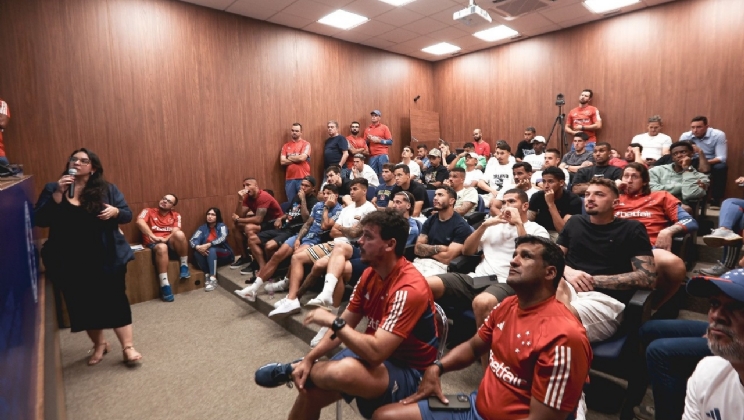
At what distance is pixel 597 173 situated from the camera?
13.5 ft

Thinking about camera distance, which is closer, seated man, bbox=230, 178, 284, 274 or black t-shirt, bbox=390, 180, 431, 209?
black t-shirt, bbox=390, 180, 431, 209

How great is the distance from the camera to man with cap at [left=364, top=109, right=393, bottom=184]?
6.68m

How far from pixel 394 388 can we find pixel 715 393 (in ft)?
3.15

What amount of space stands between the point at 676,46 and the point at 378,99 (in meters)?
4.59

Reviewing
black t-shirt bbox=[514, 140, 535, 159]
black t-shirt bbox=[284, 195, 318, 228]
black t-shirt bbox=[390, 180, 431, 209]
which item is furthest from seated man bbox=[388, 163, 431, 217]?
black t-shirt bbox=[514, 140, 535, 159]

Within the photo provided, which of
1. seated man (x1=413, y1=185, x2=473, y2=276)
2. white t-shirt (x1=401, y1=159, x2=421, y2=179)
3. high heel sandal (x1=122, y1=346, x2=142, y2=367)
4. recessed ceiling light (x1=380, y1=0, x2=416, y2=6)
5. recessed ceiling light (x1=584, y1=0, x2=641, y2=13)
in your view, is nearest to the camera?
high heel sandal (x1=122, y1=346, x2=142, y2=367)

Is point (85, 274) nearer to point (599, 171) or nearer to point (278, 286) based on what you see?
point (278, 286)

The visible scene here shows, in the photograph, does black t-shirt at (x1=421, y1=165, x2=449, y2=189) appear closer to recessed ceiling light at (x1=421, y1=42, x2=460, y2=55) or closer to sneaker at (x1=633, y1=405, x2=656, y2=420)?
recessed ceiling light at (x1=421, y1=42, x2=460, y2=55)

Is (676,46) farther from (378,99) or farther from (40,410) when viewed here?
(40,410)

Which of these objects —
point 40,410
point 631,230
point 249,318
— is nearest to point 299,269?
point 249,318

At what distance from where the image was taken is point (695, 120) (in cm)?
479

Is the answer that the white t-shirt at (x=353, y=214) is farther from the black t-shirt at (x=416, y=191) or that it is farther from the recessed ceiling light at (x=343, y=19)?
the recessed ceiling light at (x=343, y=19)

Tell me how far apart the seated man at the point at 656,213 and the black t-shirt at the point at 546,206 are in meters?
0.37

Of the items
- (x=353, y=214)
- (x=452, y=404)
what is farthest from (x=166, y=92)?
(x=452, y=404)
